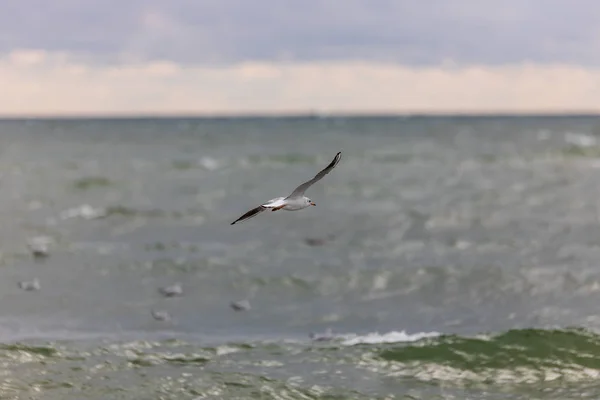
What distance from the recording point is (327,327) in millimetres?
15711

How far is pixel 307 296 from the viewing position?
1789cm

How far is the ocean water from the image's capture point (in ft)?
41.9

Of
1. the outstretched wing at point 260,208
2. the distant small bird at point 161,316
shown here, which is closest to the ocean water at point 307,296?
the distant small bird at point 161,316

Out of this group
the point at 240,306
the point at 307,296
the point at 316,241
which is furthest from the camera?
the point at 316,241

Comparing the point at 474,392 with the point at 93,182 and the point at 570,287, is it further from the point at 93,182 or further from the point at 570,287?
the point at 93,182

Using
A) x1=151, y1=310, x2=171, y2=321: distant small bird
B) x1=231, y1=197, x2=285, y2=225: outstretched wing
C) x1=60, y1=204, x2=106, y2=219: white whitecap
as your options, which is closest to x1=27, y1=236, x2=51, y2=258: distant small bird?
x1=60, y1=204, x2=106, y2=219: white whitecap

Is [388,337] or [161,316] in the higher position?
[161,316]

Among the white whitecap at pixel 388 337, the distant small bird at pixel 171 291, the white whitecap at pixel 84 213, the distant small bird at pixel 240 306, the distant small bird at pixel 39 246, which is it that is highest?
the white whitecap at pixel 84 213

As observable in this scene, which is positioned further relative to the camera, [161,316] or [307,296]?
[307,296]

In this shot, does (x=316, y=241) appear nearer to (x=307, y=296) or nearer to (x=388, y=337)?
(x=307, y=296)

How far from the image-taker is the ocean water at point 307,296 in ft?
41.9

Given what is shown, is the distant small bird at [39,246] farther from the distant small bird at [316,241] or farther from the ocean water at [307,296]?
the distant small bird at [316,241]

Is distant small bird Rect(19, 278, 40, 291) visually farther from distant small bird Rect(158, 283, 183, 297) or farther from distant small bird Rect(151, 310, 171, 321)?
distant small bird Rect(151, 310, 171, 321)

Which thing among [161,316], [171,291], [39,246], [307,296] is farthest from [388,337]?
[39,246]
